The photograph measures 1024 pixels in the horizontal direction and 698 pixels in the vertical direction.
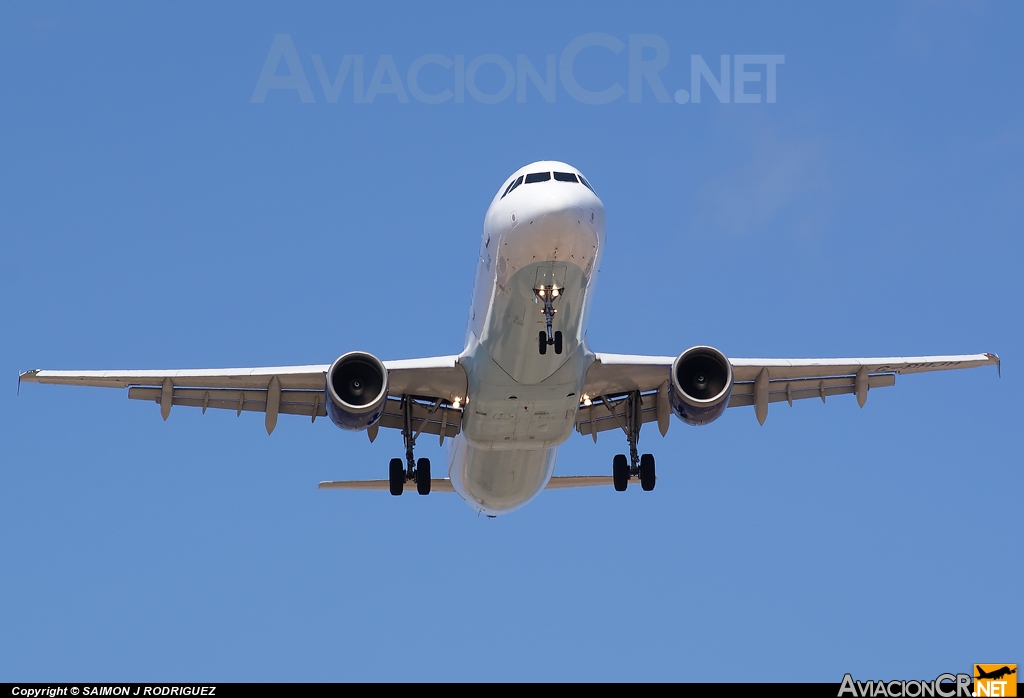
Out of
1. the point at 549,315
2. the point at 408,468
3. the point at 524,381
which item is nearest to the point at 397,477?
the point at 408,468

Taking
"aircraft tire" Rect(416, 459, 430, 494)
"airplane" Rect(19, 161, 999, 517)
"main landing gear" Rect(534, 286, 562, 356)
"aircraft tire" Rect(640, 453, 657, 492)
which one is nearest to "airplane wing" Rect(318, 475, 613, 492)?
"airplane" Rect(19, 161, 999, 517)

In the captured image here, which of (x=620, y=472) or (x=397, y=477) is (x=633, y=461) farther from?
(x=397, y=477)

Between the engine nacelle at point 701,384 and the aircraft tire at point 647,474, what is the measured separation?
2681 mm

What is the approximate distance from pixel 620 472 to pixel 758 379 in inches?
147

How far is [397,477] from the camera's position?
101ft

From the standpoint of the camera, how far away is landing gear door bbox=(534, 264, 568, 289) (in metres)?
25.2

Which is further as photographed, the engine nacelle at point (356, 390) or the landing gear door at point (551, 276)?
the engine nacelle at point (356, 390)

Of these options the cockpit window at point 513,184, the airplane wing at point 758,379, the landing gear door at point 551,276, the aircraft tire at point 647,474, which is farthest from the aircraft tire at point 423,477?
the cockpit window at point 513,184

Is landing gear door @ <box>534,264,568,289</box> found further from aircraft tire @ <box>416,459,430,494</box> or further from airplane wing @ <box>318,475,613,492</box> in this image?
airplane wing @ <box>318,475,613,492</box>

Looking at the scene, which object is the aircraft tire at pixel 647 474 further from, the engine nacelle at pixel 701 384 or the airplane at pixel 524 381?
the engine nacelle at pixel 701 384

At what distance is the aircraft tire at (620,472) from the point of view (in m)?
31.4

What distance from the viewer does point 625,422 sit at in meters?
31.7

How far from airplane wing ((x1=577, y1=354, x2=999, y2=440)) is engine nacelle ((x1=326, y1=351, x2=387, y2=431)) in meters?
4.67

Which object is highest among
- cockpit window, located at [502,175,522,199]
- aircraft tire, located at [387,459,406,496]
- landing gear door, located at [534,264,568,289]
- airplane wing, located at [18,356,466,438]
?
cockpit window, located at [502,175,522,199]
